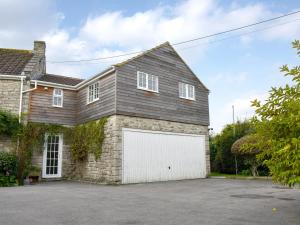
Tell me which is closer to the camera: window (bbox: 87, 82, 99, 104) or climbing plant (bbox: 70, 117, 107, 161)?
climbing plant (bbox: 70, 117, 107, 161)

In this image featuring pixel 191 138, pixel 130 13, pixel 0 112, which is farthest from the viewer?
pixel 191 138

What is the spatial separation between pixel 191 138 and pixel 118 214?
1232 cm

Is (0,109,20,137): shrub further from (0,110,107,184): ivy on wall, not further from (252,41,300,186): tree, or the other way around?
(252,41,300,186): tree

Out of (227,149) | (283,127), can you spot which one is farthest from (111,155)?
(227,149)

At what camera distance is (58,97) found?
1841 cm

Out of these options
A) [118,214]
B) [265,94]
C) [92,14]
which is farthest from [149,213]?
[92,14]

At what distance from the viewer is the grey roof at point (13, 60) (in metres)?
17.4

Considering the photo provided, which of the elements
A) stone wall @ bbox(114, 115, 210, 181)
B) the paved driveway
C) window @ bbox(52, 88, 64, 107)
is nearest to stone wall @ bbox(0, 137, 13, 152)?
window @ bbox(52, 88, 64, 107)

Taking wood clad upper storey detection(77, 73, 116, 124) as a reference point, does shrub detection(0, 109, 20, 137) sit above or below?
below

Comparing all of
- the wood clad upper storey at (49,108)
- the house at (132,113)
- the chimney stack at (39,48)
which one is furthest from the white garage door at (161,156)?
the chimney stack at (39,48)

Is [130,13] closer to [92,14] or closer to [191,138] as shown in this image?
[92,14]

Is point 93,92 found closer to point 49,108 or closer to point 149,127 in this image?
point 49,108

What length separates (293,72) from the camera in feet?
20.0

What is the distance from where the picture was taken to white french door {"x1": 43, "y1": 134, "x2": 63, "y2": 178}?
17.3m
